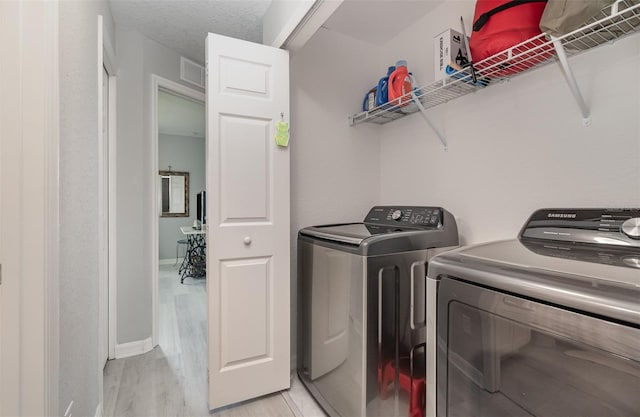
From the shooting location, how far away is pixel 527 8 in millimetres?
1153

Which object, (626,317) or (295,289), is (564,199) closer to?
(626,317)

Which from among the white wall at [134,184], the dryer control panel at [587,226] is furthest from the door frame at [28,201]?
the dryer control panel at [587,226]

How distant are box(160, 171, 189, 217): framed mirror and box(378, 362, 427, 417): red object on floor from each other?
18.6 ft

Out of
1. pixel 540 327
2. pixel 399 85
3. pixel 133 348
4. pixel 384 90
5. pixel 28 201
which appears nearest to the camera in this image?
pixel 540 327

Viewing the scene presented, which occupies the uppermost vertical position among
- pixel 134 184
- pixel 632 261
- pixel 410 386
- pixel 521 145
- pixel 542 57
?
pixel 542 57

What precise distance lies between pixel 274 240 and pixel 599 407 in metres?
1.46

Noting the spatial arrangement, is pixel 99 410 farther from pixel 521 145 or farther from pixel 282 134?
pixel 521 145

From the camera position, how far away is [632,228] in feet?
3.09

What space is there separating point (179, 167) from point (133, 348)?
4449 millimetres

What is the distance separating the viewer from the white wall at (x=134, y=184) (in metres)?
2.23

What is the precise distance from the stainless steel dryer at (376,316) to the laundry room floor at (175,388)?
255mm

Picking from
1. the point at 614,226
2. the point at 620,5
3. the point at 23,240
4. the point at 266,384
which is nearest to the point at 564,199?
the point at 614,226

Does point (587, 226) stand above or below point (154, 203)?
below

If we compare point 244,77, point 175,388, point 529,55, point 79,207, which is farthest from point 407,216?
point 175,388
